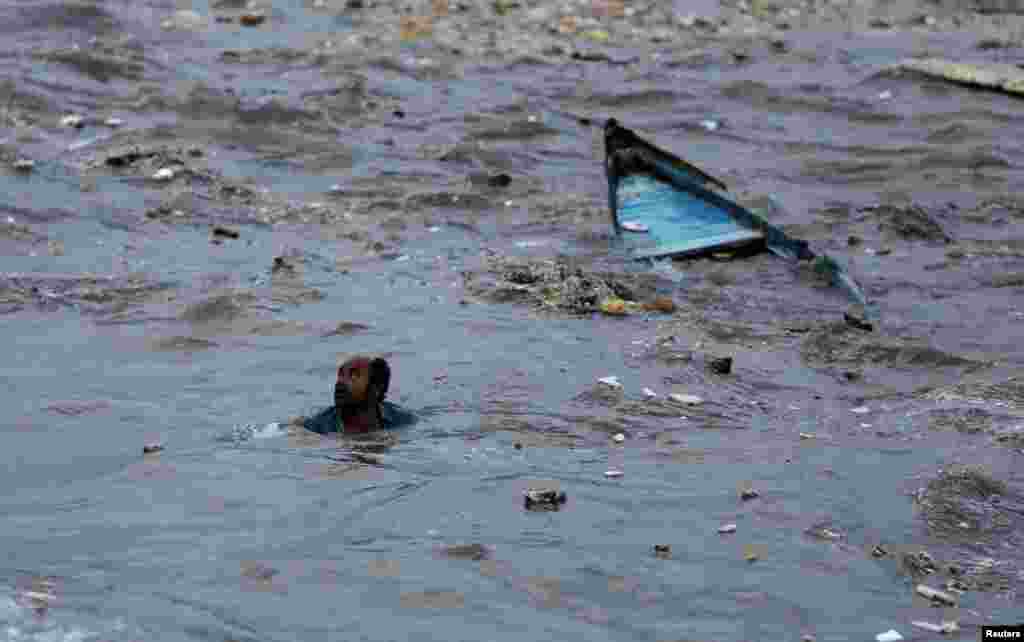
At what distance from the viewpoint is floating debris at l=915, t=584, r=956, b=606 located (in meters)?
5.06

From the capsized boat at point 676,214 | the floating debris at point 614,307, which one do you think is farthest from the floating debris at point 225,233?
the floating debris at point 614,307

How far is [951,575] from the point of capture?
5289 mm

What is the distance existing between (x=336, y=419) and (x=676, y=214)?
385 centimetres

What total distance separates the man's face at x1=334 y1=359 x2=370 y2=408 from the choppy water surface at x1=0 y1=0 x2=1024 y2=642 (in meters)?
0.18

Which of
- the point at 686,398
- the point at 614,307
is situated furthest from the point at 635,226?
the point at 686,398

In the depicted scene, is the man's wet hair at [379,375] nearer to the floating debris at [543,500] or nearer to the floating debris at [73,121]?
the floating debris at [543,500]

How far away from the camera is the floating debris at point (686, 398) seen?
6883 millimetres

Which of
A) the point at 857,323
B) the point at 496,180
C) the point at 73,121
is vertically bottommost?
the point at 857,323

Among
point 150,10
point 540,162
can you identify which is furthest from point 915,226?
point 150,10

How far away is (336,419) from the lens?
21.0 ft

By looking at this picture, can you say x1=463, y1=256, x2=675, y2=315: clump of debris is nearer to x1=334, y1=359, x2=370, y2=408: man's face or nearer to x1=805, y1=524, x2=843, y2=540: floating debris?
x1=334, y1=359, x2=370, y2=408: man's face

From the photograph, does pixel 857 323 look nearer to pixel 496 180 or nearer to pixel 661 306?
pixel 661 306

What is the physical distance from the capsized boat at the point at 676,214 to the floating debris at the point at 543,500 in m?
3.14

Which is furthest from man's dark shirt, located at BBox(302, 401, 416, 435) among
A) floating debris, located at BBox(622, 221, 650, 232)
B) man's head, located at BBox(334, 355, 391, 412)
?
floating debris, located at BBox(622, 221, 650, 232)
